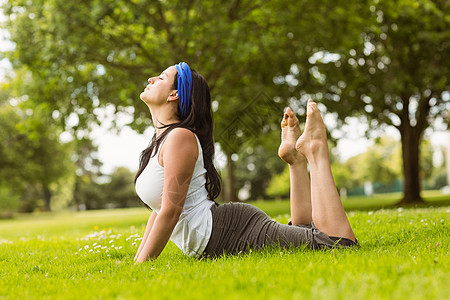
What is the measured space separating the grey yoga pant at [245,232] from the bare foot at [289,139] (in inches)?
26.4

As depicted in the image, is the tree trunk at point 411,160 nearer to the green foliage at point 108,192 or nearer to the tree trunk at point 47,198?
the tree trunk at point 47,198

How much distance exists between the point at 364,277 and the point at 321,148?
1.40 m

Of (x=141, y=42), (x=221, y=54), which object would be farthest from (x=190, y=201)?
(x=141, y=42)

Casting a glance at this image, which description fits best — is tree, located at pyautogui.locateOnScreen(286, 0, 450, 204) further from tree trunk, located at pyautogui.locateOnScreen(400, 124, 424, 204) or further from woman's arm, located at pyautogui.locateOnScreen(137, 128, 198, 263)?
woman's arm, located at pyautogui.locateOnScreen(137, 128, 198, 263)

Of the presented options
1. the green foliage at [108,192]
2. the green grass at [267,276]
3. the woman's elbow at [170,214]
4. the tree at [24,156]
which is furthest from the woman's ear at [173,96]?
the green foliage at [108,192]

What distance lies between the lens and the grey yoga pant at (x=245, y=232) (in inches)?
149

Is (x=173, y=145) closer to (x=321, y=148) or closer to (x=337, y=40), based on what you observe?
(x=321, y=148)

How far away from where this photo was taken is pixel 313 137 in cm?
372

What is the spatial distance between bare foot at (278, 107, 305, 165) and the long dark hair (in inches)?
28.2

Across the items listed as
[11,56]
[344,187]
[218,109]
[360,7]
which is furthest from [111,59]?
[344,187]

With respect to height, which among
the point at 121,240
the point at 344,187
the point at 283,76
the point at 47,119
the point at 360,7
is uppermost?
the point at 360,7

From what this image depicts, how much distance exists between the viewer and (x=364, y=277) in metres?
2.50

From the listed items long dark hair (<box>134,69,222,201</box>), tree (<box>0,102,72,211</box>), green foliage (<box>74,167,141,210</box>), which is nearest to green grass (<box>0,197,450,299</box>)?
long dark hair (<box>134,69,222,201</box>)

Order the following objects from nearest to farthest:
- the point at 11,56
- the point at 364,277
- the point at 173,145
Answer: the point at 364,277 → the point at 173,145 → the point at 11,56
